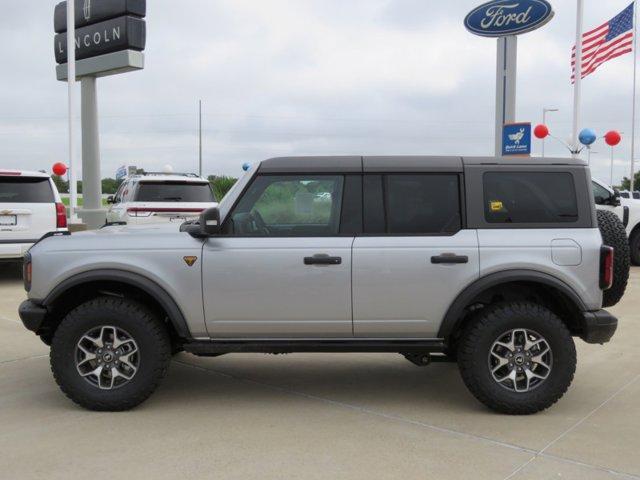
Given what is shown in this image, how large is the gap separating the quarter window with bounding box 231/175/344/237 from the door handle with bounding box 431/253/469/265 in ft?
2.30

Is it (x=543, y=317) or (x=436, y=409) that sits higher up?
(x=543, y=317)

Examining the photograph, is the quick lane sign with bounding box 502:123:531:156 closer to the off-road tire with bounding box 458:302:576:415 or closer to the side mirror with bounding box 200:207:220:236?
the off-road tire with bounding box 458:302:576:415

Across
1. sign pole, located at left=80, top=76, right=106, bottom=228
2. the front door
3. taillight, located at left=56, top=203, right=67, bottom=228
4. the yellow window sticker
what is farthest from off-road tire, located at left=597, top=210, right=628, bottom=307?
sign pole, located at left=80, top=76, right=106, bottom=228

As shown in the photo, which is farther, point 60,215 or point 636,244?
point 636,244

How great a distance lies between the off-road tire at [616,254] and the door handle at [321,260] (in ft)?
6.64

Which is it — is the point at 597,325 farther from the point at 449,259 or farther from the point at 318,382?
the point at 318,382

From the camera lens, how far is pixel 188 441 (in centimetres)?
406

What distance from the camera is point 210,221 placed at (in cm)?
449

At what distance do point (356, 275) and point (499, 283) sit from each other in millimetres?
937

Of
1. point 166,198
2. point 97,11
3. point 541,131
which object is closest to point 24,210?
point 166,198

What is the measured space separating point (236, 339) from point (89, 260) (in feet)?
3.65

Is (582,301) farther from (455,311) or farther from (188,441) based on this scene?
(188,441)

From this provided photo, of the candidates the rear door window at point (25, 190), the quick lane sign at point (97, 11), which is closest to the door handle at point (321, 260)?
the rear door window at point (25, 190)

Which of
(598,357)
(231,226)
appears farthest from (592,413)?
(231,226)
